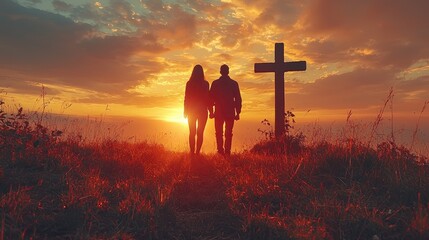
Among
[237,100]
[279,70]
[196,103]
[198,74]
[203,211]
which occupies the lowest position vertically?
[203,211]

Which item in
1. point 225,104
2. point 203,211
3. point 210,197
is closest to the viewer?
point 203,211

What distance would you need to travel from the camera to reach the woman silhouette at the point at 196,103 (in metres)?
9.49

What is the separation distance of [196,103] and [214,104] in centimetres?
76

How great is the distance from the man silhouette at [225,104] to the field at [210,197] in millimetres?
2722

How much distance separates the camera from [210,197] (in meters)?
5.28

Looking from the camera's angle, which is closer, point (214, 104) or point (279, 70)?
point (214, 104)

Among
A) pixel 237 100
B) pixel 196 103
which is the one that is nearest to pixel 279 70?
pixel 237 100

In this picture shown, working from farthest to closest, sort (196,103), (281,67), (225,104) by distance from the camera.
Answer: (281,67) < (225,104) < (196,103)

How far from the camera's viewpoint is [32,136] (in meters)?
6.67

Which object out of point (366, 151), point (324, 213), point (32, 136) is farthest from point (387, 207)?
point (32, 136)

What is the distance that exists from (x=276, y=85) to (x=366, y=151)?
573 centimetres

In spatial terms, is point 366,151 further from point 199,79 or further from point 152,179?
point 199,79

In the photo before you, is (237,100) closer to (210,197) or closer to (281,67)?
(281,67)

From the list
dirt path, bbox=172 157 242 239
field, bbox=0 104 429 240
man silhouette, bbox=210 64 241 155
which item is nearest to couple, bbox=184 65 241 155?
man silhouette, bbox=210 64 241 155
